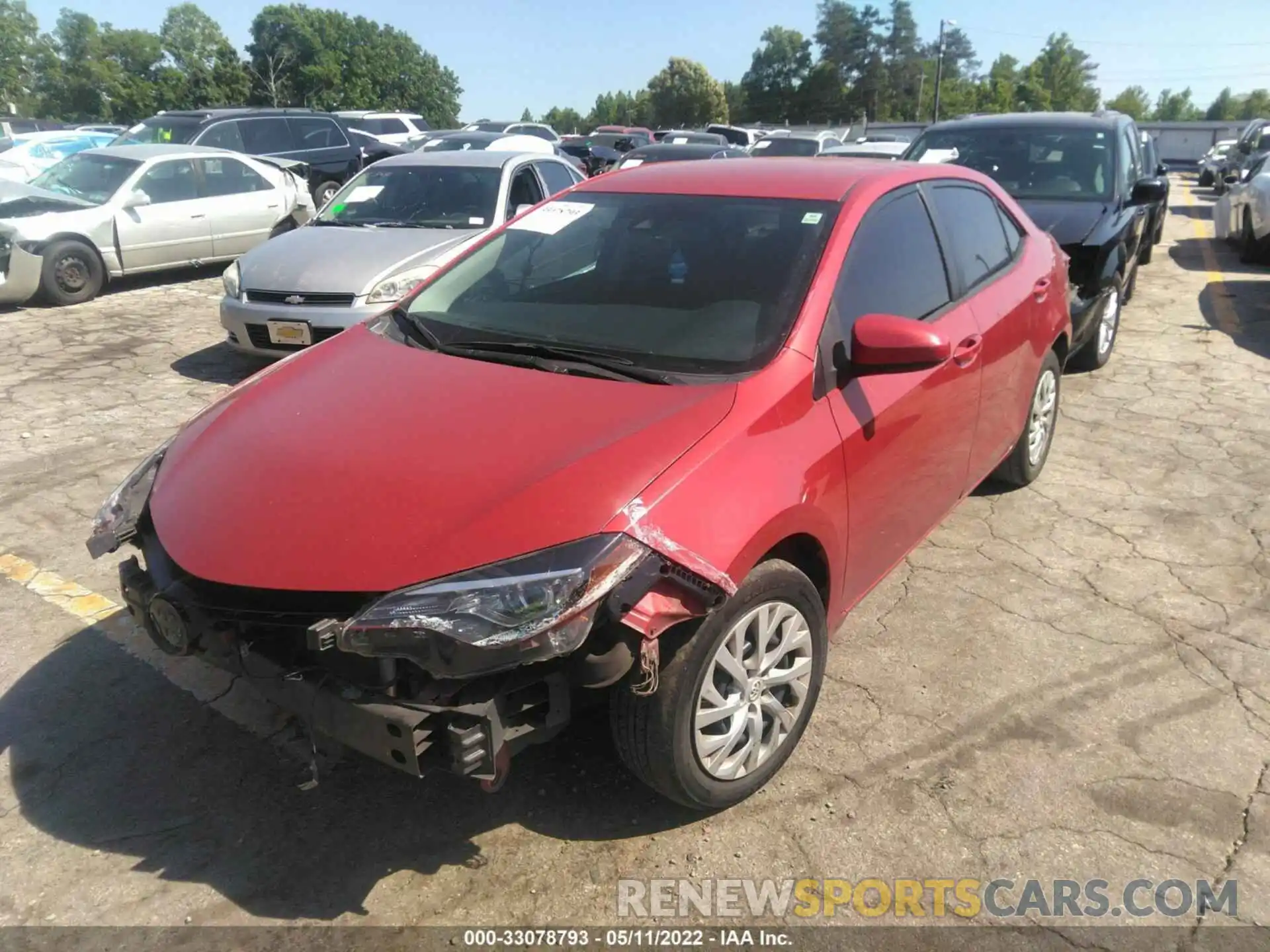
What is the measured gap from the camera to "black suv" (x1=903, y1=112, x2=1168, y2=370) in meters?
6.52

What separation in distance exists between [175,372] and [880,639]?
5872mm

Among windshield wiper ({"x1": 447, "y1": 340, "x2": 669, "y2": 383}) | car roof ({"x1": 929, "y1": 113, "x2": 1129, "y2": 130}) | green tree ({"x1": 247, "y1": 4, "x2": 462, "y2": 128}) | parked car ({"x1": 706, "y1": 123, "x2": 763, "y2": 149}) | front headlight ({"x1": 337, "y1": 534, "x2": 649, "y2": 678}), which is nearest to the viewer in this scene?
front headlight ({"x1": 337, "y1": 534, "x2": 649, "y2": 678})

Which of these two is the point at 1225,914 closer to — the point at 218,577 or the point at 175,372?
the point at 218,577

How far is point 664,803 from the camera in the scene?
109 inches

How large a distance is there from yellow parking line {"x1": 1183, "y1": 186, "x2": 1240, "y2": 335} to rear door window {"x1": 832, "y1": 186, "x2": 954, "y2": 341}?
621 cm

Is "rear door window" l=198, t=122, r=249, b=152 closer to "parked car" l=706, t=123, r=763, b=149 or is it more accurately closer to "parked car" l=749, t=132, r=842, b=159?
"parked car" l=749, t=132, r=842, b=159

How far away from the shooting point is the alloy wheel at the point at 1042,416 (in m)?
4.69

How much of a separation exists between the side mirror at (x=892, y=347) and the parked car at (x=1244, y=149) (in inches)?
730

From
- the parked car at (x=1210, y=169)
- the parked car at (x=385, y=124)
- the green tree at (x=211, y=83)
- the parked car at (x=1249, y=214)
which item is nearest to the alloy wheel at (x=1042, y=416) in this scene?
the parked car at (x=1249, y=214)

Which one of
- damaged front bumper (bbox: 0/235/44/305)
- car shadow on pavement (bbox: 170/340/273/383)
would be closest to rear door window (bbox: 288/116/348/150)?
damaged front bumper (bbox: 0/235/44/305)

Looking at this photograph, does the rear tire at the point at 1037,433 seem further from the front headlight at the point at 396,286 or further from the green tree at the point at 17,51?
the green tree at the point at 17,51

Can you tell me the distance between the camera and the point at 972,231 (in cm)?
408

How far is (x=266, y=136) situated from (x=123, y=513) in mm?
13851

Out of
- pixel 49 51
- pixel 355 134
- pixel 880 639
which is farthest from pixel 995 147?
pixel 49 51
